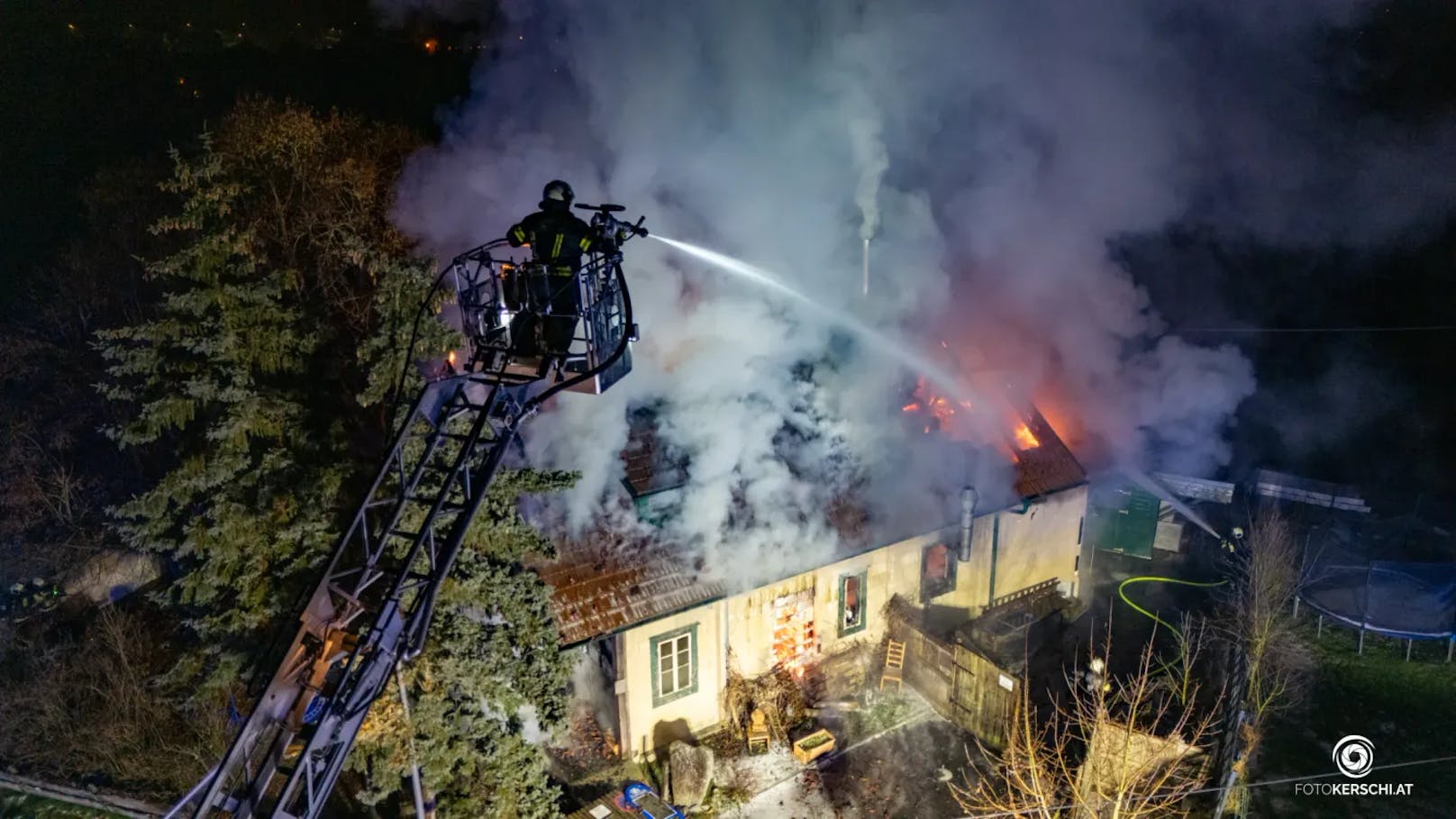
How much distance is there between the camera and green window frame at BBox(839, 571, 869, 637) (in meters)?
14.8

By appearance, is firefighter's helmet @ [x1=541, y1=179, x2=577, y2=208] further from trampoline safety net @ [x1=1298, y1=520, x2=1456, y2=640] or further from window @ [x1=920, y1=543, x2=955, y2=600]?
trampoline safety net @ [x1=1298, y1=520, x2=1456, y2=640]

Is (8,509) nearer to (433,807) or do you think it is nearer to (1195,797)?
(433,807)

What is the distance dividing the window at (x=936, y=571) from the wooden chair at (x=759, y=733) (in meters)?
4.57

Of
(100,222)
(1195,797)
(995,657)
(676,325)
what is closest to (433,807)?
(676,325)

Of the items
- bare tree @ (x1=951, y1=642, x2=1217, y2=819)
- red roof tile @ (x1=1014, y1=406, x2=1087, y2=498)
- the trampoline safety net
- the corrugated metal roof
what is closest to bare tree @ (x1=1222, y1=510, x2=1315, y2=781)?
bare tree @ (x1=951, y1=642, x2=1217, y2=819)

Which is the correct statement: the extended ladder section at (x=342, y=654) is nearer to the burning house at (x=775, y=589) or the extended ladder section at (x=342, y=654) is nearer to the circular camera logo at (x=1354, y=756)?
the burning house at (x=775, y=589)

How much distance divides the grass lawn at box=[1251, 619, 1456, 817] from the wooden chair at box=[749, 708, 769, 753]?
8.10 meters

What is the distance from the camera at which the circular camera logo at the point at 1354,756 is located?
509 inches

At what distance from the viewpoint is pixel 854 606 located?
1508 cm

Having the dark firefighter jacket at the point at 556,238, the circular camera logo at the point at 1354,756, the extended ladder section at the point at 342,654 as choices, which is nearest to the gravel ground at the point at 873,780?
the circular camera logo at the point at 1354,756

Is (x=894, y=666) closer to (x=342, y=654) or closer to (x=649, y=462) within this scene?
(x=649, y=462)

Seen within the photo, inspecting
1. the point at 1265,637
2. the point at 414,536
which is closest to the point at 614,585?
the point at 414,536

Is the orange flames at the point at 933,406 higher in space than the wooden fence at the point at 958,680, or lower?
higher

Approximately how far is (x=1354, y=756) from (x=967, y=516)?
8.01 m
